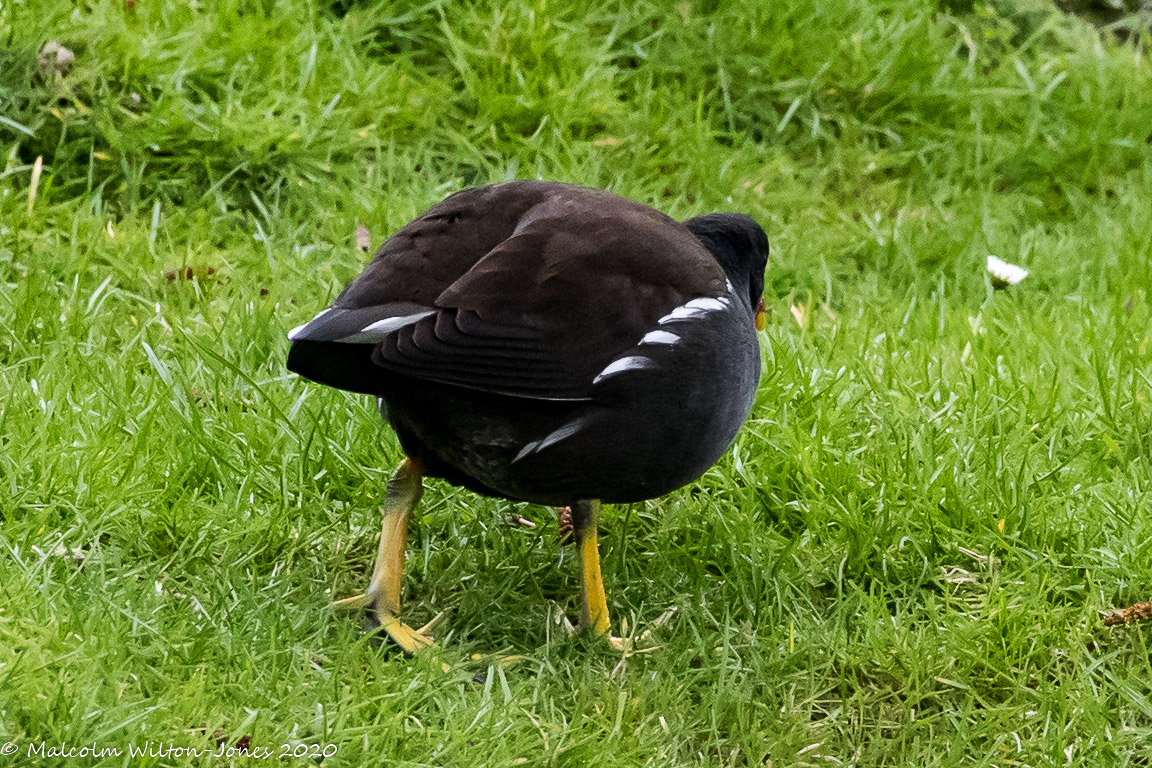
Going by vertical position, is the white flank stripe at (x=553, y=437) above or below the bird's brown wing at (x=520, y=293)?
below

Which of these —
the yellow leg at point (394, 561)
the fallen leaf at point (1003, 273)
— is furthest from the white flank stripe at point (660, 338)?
the fallen leaf at point (1003, 273)

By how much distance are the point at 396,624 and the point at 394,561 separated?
5.9 inches

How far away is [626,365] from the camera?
272 cm

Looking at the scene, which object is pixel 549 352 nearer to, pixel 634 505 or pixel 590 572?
pixel 590 572

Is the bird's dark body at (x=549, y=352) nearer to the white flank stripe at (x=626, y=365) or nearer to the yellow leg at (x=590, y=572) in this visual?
the white flank stripe at (x=626, y=365)

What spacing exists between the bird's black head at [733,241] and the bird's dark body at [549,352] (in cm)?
40

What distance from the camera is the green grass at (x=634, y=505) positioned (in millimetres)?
2791

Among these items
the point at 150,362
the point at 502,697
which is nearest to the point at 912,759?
the point at 502,697

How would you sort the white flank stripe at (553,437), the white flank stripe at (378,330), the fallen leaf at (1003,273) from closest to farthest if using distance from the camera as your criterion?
the white flank stripe at (378,330) < the white flank stripe at (553,437) < the fallen leaf at (1003,273)

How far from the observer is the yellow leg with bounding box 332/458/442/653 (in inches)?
118

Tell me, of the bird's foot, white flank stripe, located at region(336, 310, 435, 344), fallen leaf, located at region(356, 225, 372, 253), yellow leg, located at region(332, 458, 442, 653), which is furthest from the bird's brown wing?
fallen leaf, located at region(356, 225, 372, 253)

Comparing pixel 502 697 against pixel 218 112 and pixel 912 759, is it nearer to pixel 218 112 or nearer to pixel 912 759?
pixel 912 759

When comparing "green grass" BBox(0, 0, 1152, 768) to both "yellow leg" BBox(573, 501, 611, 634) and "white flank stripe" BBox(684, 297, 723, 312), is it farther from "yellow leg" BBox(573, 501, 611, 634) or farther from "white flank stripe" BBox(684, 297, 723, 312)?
"white flank stripe" BBox(684, 297, 723, 312)

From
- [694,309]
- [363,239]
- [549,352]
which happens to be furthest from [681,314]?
[363,239]
